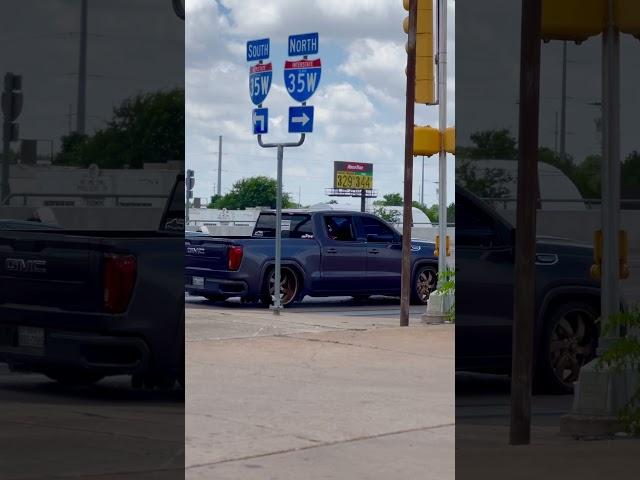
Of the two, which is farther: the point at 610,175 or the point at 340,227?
the point at 340,227

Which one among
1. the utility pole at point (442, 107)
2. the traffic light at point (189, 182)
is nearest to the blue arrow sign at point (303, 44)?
the utility pole at point (442, 107)

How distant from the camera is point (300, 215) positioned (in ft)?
67.9

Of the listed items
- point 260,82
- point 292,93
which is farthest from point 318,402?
point 260,82

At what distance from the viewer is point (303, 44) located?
19203 mm

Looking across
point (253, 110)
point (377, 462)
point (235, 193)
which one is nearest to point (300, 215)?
point (253, 110)

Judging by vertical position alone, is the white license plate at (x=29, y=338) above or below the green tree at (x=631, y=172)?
below

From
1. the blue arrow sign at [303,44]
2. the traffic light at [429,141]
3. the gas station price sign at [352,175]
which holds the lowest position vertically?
the traffic light at [429,141]

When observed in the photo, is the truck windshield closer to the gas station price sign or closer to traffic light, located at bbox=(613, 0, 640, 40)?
traffic light, located at bbox=(613, 0, 640, 40)

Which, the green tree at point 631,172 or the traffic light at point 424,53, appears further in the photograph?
the traffic light at point 424,53

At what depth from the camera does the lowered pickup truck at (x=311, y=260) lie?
18.9 metres

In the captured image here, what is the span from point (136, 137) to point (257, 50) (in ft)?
51.3

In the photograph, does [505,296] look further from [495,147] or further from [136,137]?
[136,137]

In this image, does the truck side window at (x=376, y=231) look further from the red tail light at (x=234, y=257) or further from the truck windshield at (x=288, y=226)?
the red tail light at (x=234, y=257)

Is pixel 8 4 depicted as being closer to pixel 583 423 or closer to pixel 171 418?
pixel 171 418
